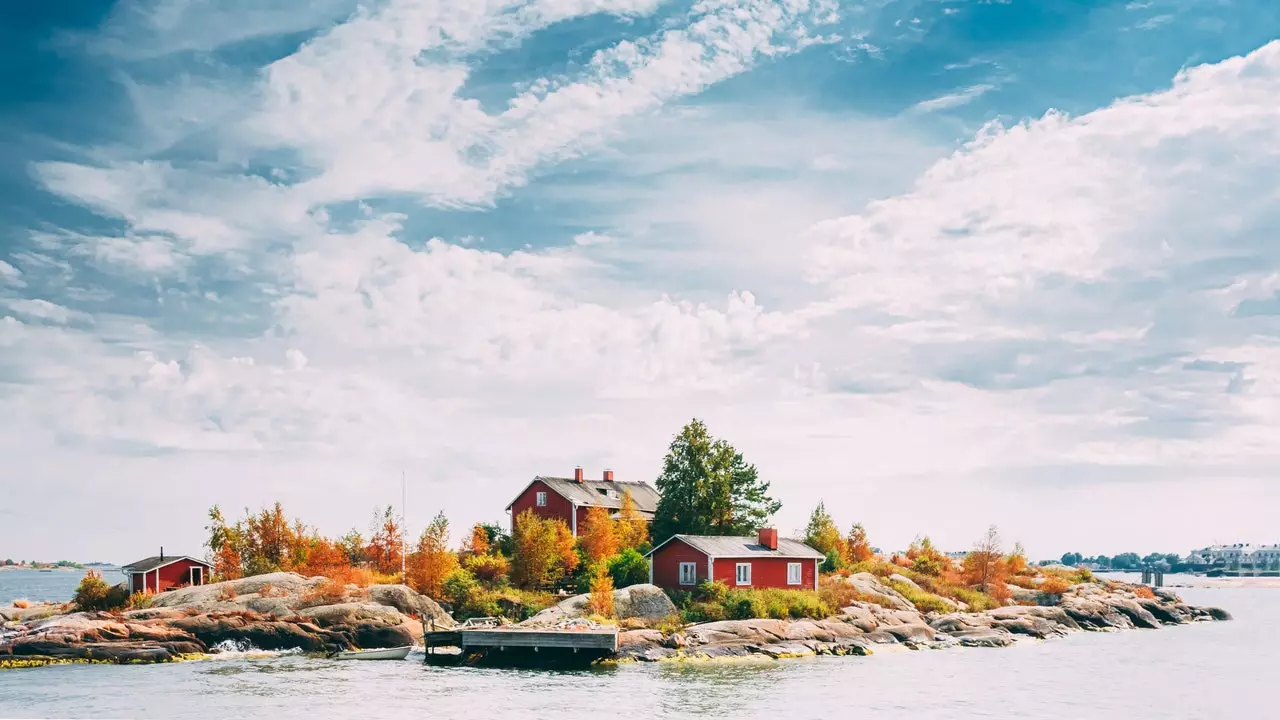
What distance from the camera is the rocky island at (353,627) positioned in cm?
5469

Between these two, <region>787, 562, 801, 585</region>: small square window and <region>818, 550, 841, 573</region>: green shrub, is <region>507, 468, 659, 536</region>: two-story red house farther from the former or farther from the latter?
<region>787, 562, 801, 585</region>: small square window

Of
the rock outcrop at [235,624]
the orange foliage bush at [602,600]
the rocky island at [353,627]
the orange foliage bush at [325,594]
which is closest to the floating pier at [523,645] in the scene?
the rocky island at [353,627]

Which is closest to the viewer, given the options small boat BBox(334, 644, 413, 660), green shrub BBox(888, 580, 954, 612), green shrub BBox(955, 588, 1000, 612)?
small boat BBox(334, 644, 413, 660)

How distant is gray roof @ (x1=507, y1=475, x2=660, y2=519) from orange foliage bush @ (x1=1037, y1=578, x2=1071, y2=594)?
3301 cm

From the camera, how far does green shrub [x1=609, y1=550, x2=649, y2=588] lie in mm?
68312

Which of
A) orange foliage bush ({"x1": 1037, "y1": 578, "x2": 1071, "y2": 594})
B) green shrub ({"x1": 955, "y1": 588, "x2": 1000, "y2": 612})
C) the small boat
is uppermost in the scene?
the small boat

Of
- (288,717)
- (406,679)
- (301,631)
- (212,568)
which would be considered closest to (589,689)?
(406,679)

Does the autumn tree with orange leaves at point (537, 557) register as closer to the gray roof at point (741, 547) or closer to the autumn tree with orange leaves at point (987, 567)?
the gray roof at point (741, 547)

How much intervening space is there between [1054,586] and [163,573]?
6885 centimetres

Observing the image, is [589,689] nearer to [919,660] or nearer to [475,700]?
[475,700]

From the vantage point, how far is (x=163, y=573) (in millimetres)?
70625

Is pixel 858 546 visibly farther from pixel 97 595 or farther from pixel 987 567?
pixel 97 595

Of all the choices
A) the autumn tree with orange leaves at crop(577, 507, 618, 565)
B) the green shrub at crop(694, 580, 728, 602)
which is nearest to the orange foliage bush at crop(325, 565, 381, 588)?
the autumn tree with orange leaves at crop(577, 507, 618, 565)

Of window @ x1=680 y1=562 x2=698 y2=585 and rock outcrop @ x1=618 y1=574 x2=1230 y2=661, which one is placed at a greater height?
window @ x1=680 y1=562 x2=698 y2=585
